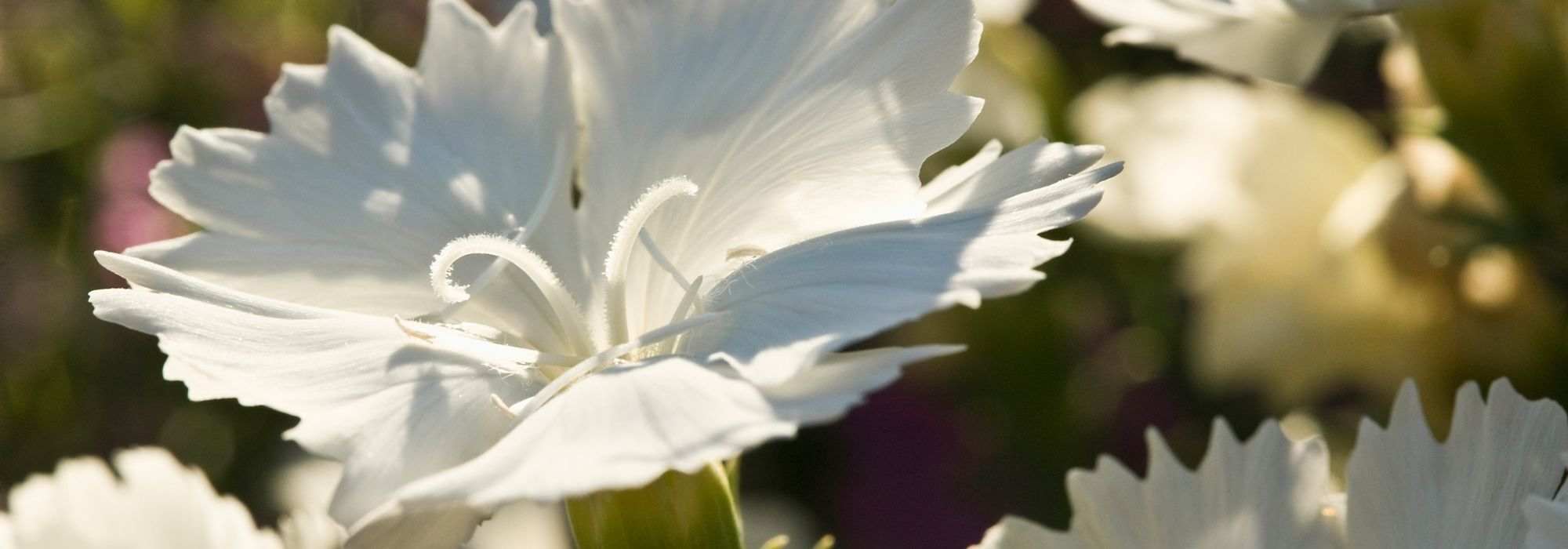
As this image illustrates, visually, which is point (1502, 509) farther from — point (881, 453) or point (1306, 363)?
point (881, 453)

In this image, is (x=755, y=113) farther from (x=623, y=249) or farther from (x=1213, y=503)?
(x=1213, y=503)

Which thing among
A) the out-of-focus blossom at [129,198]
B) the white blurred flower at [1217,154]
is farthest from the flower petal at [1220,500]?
the out-of-focus blossom at [129,198]

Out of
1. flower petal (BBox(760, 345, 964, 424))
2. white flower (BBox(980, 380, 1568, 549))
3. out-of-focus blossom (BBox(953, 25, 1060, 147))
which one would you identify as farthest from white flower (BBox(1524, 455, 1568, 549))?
out-of-focus blossom (BBox(953, 25, 1060, 147))

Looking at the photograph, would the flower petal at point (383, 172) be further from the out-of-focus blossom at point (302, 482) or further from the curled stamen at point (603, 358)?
the out-of-focus blossom at point (302, 482)

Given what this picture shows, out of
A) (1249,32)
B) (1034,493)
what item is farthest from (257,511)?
(1249,32)

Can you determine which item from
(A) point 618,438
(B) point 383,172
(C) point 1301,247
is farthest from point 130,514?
(C) point 1301,247

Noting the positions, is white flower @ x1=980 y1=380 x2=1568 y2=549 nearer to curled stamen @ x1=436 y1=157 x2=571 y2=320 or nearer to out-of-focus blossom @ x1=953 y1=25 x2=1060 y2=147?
curled stamen @ x1=436 y1=157 x2=571 y2=320
